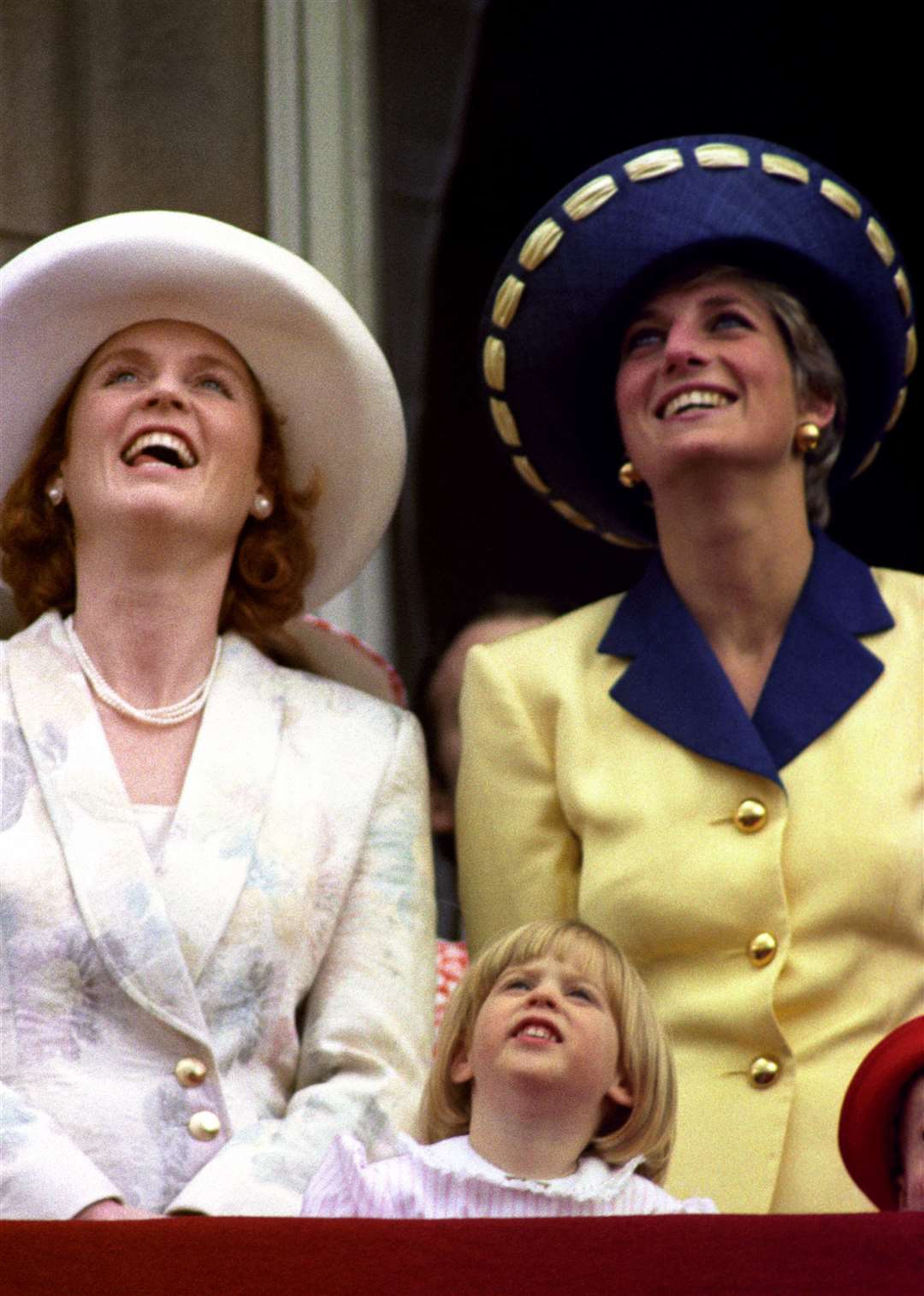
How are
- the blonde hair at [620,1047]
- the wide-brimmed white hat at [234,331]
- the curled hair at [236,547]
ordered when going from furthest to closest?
the curled hair at [236,547] < the wide-brimmed white hat at [234,331] < the blonde hair at [620,1047]

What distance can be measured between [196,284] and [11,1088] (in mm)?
1020

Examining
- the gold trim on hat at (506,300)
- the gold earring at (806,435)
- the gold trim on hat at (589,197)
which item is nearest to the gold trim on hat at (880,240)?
the gold earring at (806,435)

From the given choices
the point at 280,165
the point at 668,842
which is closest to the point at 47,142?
the point at 280,165

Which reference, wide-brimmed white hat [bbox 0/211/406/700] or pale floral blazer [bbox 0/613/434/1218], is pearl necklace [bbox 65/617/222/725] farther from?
wide-brimmed white hat [bbox 0/211/406/700]

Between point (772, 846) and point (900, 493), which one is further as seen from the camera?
point (900, 493)

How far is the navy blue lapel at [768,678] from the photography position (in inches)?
136

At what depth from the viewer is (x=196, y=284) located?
340 cm

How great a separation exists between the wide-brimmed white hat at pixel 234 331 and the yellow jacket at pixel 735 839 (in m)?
0.31

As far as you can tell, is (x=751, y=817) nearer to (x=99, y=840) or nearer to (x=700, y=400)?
(x=700, y=400)

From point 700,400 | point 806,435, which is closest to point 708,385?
point 700,400

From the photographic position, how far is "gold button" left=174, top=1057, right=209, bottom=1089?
3.05 meters

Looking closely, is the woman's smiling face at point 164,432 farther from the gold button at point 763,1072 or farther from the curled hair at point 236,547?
the gold button at point 763,1072

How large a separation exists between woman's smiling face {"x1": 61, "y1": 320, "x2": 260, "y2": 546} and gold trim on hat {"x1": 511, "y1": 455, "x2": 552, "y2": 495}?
0.47 meters

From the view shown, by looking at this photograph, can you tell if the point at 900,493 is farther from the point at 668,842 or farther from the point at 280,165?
the point at 668,842
